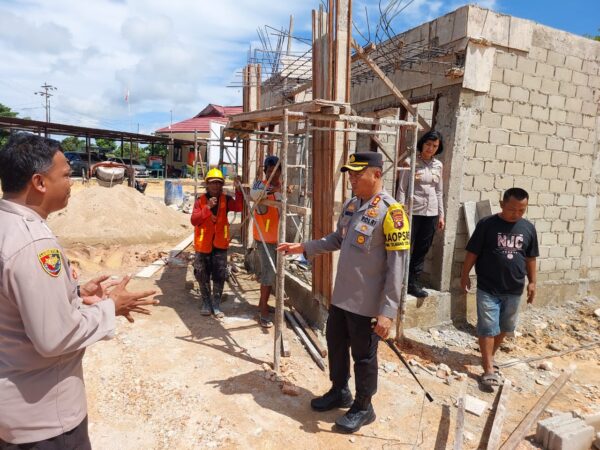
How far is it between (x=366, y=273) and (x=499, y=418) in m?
1.79

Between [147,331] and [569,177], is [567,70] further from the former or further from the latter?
[147,331]

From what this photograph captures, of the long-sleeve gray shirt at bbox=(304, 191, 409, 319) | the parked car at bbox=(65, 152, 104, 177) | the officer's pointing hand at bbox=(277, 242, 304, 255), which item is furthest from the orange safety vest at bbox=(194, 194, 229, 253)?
the parked car at bbox=(65, 152, 104, 177)

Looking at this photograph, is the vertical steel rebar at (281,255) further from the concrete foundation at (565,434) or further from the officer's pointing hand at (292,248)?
the concrete foundation at (565,434)

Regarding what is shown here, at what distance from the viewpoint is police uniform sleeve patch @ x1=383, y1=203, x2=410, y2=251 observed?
2781mm

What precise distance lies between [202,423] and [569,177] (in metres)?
5.95

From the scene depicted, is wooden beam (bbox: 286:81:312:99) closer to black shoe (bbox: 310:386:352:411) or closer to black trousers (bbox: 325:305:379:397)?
black trousers (bbox: 325:305:379:397)

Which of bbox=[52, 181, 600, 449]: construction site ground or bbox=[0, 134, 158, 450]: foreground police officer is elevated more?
bbox=[0, 134, 158, 450]: foreground police officer

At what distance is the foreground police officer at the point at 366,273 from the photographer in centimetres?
281

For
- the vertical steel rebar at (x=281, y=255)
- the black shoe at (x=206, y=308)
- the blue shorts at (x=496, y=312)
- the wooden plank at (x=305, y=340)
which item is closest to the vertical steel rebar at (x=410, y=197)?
the blue shorts at (x=496, y=312)

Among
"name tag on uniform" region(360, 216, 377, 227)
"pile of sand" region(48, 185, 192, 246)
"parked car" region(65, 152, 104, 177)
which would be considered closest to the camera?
"name tag on uniform" region(360, 216, 377, 227)

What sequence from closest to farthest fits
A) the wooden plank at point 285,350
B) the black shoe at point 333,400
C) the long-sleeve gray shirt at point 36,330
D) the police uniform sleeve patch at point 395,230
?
the long-sleeve gray shirt at point 36,330 → the police uniform sleeve patch at point 395,230 → the black shoe at point 333,400 → the wooden plank at point 285,350

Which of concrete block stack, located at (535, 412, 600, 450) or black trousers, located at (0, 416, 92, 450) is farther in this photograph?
concrete block stack, located at (535, 412, 600, 450)

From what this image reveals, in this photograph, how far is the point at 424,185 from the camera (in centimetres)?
491

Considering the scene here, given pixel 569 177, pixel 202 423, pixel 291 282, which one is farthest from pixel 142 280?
pixel 569 177
